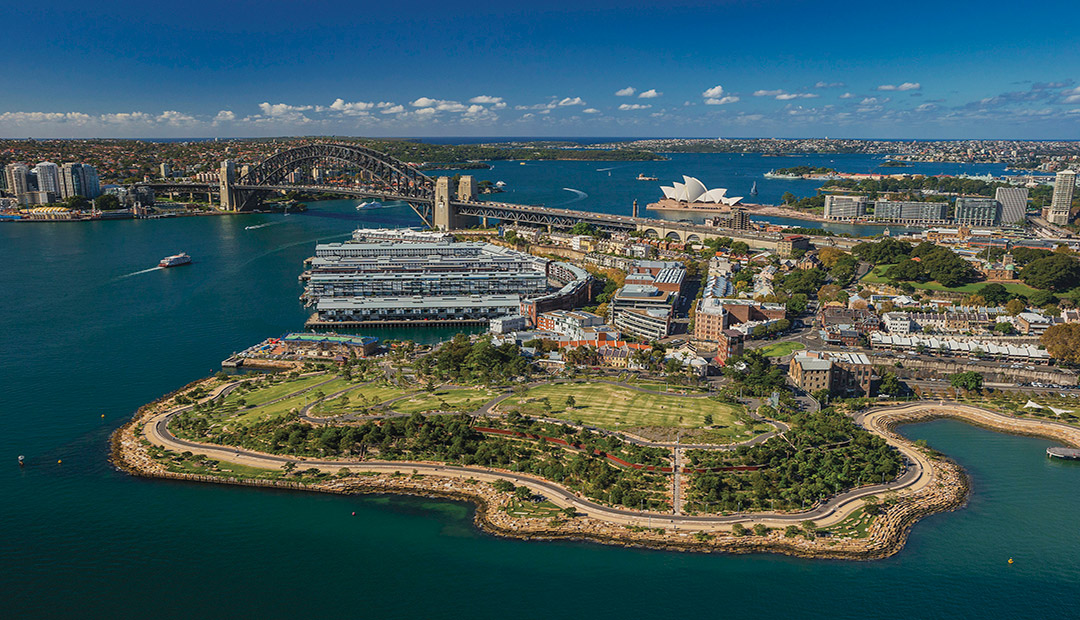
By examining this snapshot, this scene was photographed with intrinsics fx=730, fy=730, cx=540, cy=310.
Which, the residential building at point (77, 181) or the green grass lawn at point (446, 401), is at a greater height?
the residential building at point (77, 181)

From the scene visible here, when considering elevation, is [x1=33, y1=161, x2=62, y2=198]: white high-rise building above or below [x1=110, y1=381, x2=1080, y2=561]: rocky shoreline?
above

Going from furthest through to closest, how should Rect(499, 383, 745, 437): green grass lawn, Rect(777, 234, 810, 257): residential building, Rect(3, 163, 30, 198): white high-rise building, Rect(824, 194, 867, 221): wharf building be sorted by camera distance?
1. Rect(824, 194, 867, 221): wharf building
2. Rect(3, 163, 30, 198): white high-rise building
3. Rect(777, 234, 810, 257): residential building
4. Rect(499, 383, 745, 437): green grass lawn

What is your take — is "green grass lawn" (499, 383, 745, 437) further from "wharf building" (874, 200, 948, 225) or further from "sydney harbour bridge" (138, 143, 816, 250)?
"wharf building" (874, 200, 948, 225)

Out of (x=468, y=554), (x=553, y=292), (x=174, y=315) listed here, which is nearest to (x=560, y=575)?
(x=468, y=554)

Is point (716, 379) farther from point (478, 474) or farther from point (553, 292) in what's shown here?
point (553, 292)

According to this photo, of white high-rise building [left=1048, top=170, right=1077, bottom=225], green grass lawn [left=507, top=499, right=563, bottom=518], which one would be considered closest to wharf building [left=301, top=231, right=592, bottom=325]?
green grass lawn [left=507, top=499, right=563, bottom=518]

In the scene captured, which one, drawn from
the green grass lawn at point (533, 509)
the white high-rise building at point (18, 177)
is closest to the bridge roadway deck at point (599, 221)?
the white high-rise building at point (18, 177)

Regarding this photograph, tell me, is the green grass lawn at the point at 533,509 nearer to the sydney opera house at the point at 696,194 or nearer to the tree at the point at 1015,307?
the tree at the point at 1015,307
